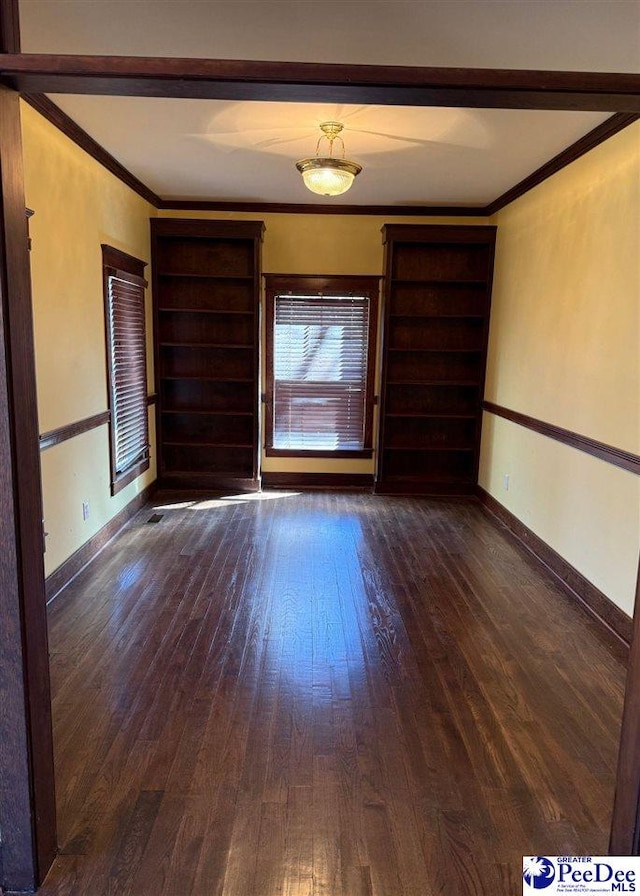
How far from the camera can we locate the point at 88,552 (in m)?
3.61

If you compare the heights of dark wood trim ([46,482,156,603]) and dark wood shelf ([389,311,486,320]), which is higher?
dark wood shelf ([389,311,486,320])

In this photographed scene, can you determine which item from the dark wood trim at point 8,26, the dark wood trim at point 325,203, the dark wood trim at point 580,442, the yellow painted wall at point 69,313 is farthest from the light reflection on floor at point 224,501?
the dark wood trim at point 8,26

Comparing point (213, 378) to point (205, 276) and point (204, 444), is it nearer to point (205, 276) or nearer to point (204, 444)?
point (204, 444)

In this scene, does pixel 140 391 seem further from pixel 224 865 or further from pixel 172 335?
pixel 224 865

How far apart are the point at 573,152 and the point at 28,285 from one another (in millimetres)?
3179

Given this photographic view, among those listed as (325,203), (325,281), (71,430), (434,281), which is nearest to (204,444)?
(325,281)

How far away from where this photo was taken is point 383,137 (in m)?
3.19

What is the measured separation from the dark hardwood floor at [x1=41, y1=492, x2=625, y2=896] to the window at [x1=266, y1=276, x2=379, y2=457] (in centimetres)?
194

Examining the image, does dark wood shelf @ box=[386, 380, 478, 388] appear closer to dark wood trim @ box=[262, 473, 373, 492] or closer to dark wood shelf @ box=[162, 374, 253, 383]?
dark wood trim @ box=[262, 473, 373, 492]

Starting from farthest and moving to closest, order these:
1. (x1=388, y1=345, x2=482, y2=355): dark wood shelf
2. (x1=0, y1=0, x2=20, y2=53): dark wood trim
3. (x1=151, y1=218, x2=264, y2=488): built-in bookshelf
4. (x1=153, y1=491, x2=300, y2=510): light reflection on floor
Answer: (x1=388, y1=345, x2=482, y2=355): dark wood shelf < (x1=151, y1=218, x2=264, y2=488): built-in bookshelf < (x1=153, y1=491, x2=300, y2=510): light reflection on floor < (x1=0, y1=0, x2=20, y2=53): dark wood trim

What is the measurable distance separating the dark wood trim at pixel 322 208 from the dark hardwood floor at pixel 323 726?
3.11 m

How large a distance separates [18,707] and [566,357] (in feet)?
10.9

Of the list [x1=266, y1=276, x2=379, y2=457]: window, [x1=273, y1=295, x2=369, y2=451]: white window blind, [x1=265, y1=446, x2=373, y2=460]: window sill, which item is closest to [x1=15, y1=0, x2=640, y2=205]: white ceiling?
[x1=266, y1=276, x2=379, y2=457]: window

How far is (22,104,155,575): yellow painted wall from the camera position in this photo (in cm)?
291
